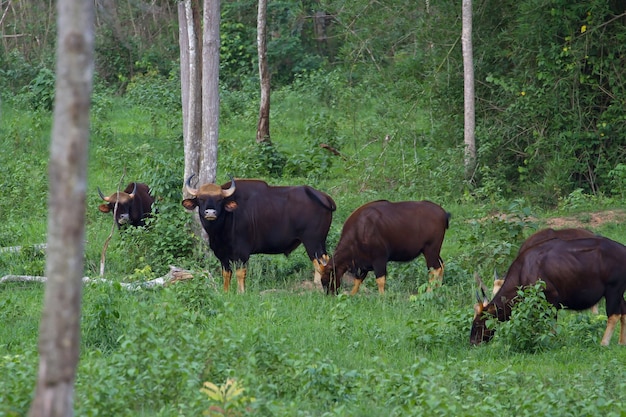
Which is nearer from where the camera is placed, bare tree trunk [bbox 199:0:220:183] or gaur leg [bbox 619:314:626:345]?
gaur leg [bbox 619:314:626:345]

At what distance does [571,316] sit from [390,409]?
5.43 metres

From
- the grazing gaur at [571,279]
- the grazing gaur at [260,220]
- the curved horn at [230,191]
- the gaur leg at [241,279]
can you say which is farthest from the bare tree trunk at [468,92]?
the grazing gaur at [571,279]

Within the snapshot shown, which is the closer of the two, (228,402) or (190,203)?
(228,402)

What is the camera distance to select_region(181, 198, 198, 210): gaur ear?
1445 centimetres

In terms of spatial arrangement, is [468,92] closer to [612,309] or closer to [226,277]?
[226,277]

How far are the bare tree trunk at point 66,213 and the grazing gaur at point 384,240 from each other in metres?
8.85

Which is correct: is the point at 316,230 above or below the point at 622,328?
above

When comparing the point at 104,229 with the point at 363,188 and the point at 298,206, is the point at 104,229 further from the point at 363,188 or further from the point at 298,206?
the point at 363,188

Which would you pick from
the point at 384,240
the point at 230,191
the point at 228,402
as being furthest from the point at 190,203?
the point at 228,402

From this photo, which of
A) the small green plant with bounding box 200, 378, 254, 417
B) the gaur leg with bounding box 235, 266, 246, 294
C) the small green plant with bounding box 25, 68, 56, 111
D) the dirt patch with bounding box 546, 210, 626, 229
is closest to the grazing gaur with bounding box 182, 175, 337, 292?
the gaur leg with bounding box 235, 266, 246, 294

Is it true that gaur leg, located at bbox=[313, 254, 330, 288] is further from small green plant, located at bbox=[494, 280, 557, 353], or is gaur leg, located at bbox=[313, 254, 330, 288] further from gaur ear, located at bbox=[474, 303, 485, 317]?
small green plant, located at bbox=[494, 280, 557, 353]

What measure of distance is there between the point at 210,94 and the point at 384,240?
331 centimetres

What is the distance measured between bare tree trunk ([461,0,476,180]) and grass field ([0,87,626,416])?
1.06 ft

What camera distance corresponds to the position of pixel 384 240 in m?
14.2
